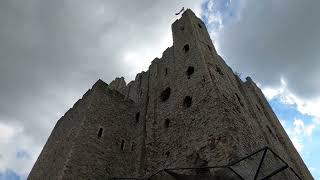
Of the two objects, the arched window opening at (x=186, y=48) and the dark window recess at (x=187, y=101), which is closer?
the dark window recess at (x=187, y=101)

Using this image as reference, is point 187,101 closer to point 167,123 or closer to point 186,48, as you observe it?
point 167,123

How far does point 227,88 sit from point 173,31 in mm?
8703

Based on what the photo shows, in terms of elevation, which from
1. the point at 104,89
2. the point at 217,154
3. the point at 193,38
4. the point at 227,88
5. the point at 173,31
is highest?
the point at 173,31

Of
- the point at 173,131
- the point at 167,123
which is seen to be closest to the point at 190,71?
the point at 167,123

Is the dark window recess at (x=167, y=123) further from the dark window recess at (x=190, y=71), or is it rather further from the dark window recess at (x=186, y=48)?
the dark window recess at (x=186, y=48)

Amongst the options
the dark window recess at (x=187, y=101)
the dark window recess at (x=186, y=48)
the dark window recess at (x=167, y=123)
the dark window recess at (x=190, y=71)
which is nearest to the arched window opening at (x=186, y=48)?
the dark window recess at (x=186, y=48)

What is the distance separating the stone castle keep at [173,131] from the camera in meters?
12.8

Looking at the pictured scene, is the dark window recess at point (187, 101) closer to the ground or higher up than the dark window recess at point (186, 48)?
closer to the ground

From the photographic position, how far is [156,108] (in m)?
18.9

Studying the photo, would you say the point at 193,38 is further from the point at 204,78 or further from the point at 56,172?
the point at 56,172

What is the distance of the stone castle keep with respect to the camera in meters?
12.8

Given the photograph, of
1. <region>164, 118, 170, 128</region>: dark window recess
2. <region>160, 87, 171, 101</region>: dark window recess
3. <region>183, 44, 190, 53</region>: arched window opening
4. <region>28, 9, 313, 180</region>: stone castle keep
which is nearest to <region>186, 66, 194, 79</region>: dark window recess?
<region>28, 9, 313, 180</region>: stone castle keep

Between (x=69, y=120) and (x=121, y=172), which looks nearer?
(x=121, y=172)

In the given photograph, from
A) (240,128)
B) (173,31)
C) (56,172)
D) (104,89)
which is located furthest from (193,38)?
(56,172)
